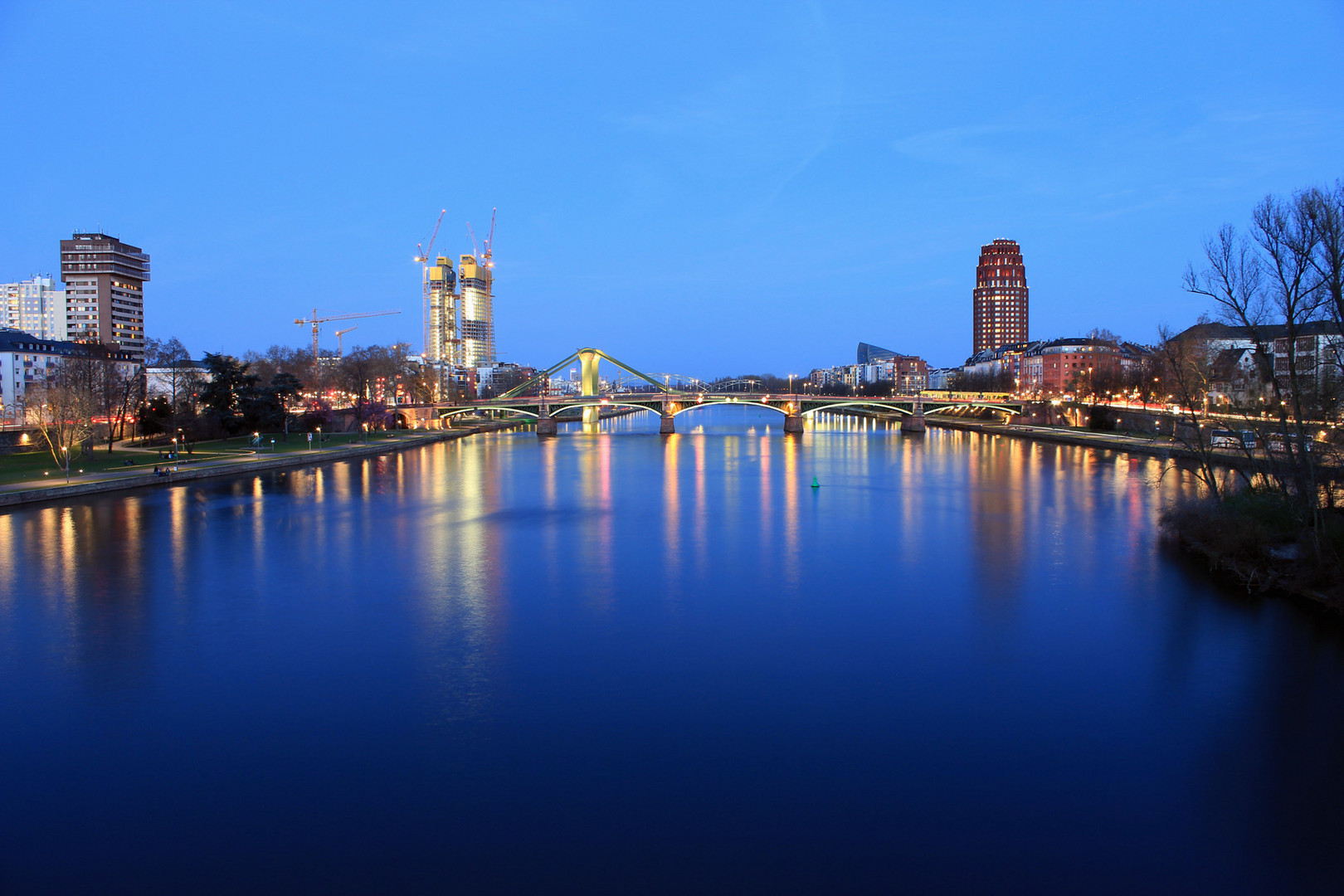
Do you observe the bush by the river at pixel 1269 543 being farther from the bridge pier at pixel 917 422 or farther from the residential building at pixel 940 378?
the residential building at pixel 940 378

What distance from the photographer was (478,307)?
7407 inches

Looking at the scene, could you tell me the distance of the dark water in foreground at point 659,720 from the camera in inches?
228

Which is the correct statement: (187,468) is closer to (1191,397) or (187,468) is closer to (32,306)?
(1191,397)

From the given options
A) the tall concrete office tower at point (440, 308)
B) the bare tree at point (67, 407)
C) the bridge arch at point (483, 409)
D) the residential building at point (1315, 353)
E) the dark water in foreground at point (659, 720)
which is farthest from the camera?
the tall concrete office tower at point (440, 308)

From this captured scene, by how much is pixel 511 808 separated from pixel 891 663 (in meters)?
5.13

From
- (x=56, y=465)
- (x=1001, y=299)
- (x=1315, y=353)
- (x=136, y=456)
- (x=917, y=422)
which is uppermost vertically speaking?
(x=1001, y=299)

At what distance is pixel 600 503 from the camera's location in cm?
2452

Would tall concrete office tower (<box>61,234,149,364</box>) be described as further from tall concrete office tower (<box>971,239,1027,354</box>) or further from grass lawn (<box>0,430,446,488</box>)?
tall concrete office tower (<box>971,239,1027,354</box>)

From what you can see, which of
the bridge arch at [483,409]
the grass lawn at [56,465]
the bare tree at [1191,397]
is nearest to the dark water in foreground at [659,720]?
the bare tree at [1191,397]

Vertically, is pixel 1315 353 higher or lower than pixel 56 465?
higher

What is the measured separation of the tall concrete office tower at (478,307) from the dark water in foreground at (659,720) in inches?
6664

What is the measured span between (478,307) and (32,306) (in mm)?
98516

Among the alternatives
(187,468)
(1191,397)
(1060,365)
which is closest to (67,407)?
(187,468)

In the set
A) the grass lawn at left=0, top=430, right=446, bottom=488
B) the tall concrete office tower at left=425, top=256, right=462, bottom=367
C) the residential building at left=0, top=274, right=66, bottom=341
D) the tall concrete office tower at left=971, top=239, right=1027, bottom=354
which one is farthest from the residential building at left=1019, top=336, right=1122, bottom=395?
the tall concrete office tower at left=425, top=256, right=462, bottom=367
